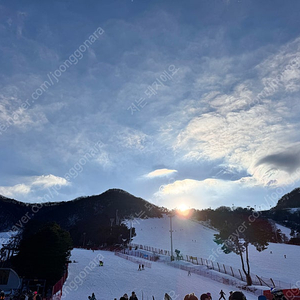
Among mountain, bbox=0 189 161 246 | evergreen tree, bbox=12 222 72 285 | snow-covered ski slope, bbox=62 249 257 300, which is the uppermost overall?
mountain, bbox=0 189 161 246

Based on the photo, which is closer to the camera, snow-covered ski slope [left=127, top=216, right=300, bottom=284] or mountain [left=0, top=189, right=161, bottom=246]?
snow-covered ski slope [left=127, top=216, right=300, bottom=284]

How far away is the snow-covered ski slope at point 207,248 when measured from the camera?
52188mm

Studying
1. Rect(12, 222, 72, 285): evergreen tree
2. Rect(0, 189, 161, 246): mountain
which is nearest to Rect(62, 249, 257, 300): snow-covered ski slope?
Rect(12, 222, 72, 285): evergreen tree

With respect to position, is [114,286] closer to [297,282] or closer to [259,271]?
[297,282]

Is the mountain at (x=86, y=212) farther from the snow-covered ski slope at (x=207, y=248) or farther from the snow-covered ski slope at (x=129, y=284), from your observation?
the snow-covered ski slope at (x=129, y=284)

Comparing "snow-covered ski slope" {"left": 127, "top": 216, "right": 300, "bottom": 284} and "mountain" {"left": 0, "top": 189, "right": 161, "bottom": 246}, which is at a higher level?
"mountain" {"left": 0, "top": 189, "right": 161, "bottom": 246}

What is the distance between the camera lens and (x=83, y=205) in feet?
597

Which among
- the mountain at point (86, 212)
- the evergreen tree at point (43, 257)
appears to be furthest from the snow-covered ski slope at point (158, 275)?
the mountain at point (86, 212)

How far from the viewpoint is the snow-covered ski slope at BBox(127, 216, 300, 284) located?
52.2 meters

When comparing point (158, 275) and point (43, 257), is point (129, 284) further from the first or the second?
point (43, 257)

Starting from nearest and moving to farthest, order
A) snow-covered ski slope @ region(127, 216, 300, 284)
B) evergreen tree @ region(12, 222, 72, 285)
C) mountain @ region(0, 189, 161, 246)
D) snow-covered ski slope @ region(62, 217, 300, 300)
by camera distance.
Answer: snow-covered ski slope @ region(62, 217, 300, 300), evergreen tree @ region(12, 222, 72, 285), snow-covered ski slope @ region(127, 216, 300, 284), mountain @ region(0, 189, 161, 246)

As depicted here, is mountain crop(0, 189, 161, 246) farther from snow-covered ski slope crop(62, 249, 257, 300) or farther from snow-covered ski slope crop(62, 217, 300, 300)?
snow-covered ski slope crop(62, 249, 257, 300)

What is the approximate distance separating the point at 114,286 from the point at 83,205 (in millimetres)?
160137

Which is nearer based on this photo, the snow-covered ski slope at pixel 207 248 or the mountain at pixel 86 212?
the snow-covered ski slope at pixel 207 248
